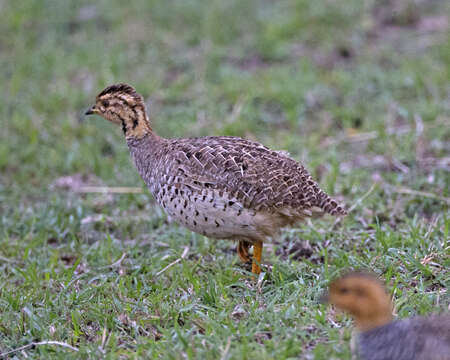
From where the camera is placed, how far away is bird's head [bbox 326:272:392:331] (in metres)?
3.66

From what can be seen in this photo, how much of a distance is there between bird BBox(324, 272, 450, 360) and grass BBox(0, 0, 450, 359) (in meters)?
0.24

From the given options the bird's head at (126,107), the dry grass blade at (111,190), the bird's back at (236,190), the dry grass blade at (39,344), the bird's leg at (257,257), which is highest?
the bird's head at (126,107)

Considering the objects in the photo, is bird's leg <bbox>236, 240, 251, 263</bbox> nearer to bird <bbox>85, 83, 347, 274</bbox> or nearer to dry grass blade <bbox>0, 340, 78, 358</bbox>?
bird <bbox>85, 83, 347, 274</bbox>

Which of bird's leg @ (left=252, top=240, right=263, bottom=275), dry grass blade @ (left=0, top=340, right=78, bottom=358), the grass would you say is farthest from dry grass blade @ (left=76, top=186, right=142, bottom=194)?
dry grass blade @ (left=0, top=340, right=78, bottom=358)

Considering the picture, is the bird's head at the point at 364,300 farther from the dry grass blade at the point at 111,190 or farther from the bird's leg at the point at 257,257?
the dry grass blade at the point at 111,190

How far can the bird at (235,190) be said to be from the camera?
499cm

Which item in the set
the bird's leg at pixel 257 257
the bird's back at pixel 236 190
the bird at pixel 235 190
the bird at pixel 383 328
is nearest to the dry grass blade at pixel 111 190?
the bird at pixel 235 190

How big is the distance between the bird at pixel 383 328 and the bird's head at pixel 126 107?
2779 mm

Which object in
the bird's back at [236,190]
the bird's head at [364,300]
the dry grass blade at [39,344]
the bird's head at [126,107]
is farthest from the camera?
the bird's head at [126,107]

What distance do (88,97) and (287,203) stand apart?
17.0 feet

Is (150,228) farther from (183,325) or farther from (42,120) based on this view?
(42,120)

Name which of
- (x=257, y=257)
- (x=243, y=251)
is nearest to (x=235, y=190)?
(x=257, y=257)

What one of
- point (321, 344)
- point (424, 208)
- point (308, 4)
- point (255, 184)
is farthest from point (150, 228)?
point (308, 4)

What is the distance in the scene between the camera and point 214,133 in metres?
8.31
